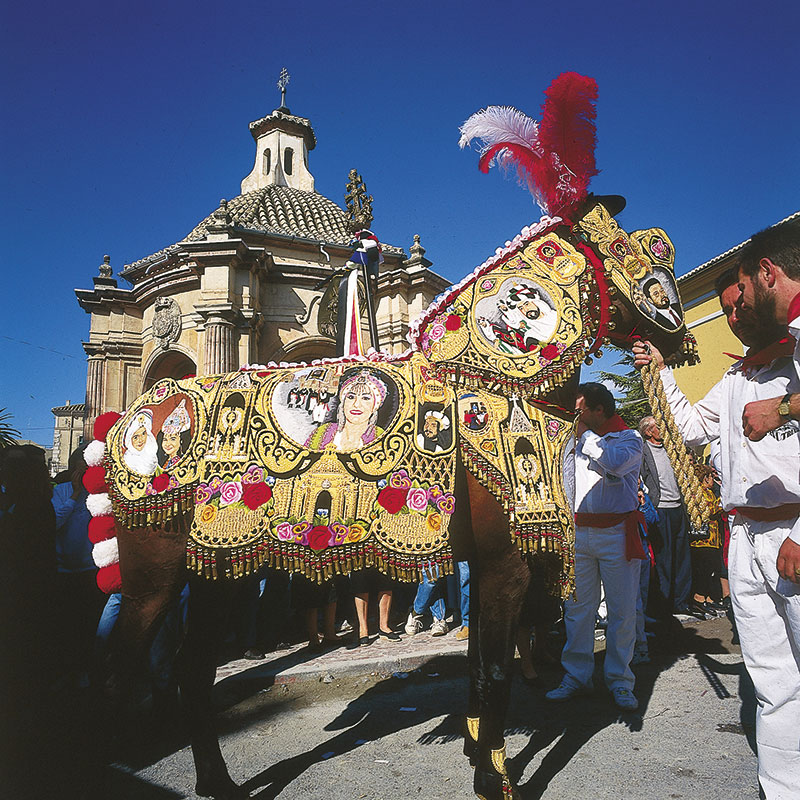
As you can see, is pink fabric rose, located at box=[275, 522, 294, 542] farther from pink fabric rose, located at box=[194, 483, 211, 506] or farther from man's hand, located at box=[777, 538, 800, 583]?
man's hand, located at box=[777, 538, 800, 583]

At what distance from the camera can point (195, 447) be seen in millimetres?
2848

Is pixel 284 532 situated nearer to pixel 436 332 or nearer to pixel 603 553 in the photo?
pixel 436 332

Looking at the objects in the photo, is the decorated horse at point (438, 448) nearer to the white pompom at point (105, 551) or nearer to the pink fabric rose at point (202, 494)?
the pink fabric rose at point (202, 494)

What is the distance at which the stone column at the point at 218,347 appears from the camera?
13164 mm

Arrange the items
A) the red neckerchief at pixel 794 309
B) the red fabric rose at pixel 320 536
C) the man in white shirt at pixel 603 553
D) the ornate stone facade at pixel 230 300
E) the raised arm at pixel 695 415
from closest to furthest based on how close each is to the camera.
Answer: the red neckerchief at pixel 794 309
the raised arm at pixel 695 415
the red fabric rose at pixel 320 536
the man in white shirt at pixel 603 553
the ornate stone facade at pixel 230 300

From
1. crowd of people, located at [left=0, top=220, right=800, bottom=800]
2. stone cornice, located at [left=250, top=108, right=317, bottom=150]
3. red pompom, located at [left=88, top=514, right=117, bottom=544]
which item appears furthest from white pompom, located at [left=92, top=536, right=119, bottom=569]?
stone cornice, located at [left=250, top=108, right=317, bottom=150]

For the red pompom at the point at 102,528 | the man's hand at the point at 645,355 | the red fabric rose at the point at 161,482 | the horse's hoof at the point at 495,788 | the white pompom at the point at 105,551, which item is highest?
the man's hand at the point at 645,355

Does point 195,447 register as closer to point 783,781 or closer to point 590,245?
point 590,245

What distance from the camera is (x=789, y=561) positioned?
1.90 m

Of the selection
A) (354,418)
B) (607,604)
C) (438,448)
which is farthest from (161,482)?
(607,604)

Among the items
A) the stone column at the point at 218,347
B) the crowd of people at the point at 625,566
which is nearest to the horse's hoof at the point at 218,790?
the crowd of people at the point at 625,566

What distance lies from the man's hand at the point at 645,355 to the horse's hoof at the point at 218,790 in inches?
112

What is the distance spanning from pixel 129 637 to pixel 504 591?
186cm

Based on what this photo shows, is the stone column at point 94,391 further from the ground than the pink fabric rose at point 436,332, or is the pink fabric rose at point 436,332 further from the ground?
the stone column at point 94,391
